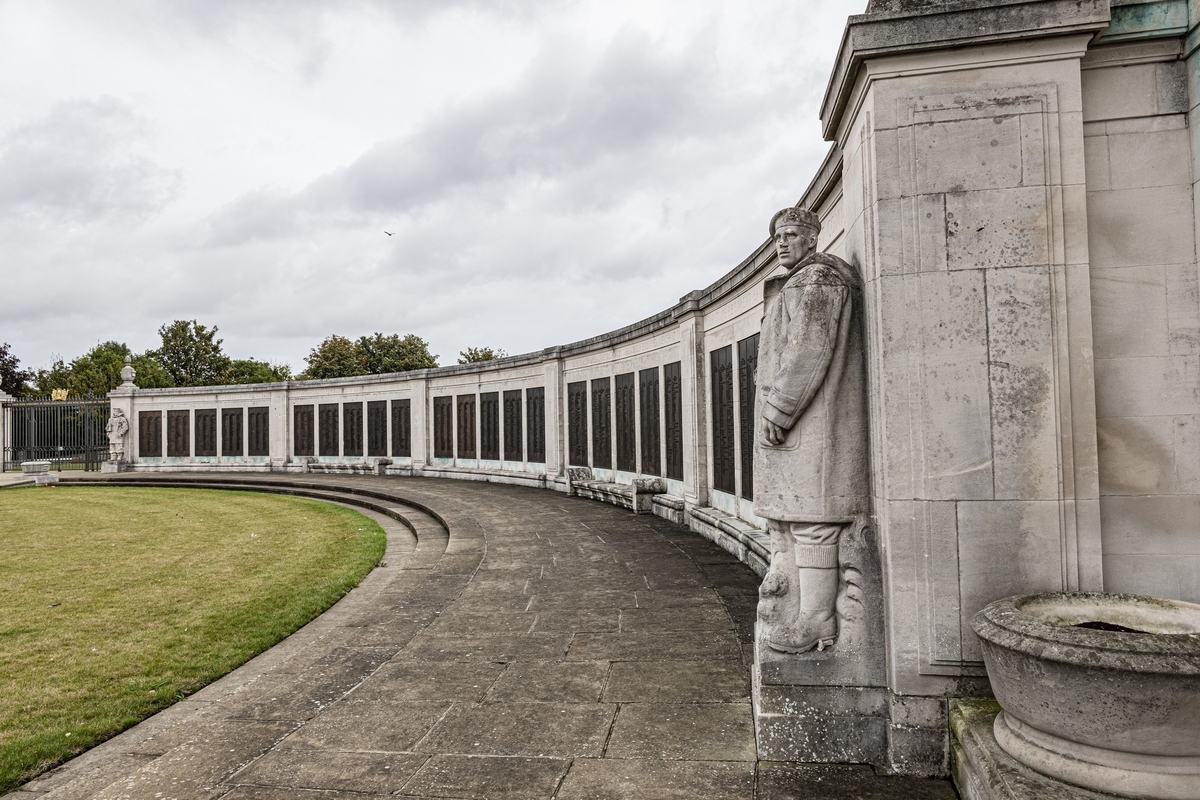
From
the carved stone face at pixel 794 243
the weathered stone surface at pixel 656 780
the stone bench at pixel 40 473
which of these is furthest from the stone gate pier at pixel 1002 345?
the stone bench at pixel 40 473

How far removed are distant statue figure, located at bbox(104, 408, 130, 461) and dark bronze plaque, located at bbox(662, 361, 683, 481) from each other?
21809 millimetres

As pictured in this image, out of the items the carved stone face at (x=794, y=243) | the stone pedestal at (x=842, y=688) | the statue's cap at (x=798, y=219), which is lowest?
the stone pedestal at (x=842, y=688)

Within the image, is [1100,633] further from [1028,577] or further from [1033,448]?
[1033,448]

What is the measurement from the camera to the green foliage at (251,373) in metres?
46.7

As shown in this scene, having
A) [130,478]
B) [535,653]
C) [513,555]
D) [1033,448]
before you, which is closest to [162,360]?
[130,478]

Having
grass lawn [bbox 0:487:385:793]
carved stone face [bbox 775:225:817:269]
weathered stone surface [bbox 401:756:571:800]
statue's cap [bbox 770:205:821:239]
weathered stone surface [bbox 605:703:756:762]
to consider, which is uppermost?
statue's cap [bbox 770:205:821:239]

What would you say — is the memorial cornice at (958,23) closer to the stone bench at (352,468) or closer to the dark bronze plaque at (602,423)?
the dark bronze plaque at (602,423)

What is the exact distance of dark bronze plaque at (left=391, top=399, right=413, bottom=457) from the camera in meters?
20.0

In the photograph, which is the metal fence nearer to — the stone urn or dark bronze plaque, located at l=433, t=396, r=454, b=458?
dark bronze plaque, located at l=433, t=396, r=454, b=458

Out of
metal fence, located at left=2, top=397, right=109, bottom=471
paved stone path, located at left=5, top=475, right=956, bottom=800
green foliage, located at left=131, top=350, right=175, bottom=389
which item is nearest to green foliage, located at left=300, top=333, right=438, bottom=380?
green foliage, located at left=131, top=350, right=175, bottom=389

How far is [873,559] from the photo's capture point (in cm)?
334

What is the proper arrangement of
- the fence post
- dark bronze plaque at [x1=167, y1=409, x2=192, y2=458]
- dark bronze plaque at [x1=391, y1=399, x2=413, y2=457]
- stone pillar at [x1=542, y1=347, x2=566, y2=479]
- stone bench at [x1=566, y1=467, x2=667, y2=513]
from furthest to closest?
the fence post, dark bronze plaque at [x1=167, y1=409, x2=192, y2=458], dark bronze plaque at [x1=391, y1=399, x2=413, y2=457], stone pillar at [x1=542, y1=347, x2=566, y2=479], stone bench at [x1=566, y1=467, x2=667, y2=513]

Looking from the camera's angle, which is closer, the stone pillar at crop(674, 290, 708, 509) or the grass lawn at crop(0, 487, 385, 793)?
the grass lawn at crop(0, 487, 385, 793)

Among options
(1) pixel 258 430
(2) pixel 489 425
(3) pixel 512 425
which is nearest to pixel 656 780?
(3) pixel 512 425
